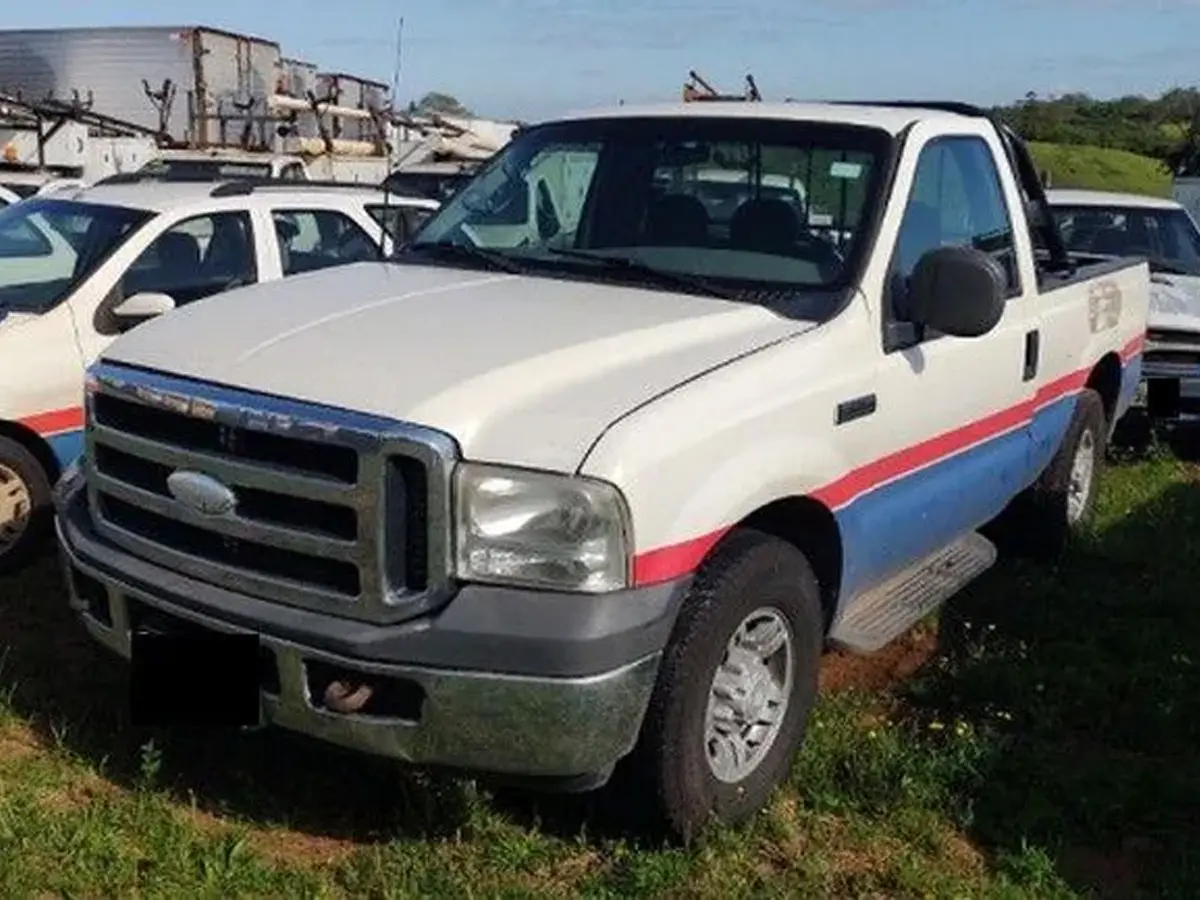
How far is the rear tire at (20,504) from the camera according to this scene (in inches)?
232

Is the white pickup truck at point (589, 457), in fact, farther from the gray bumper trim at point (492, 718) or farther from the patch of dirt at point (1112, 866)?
the patch of dirt at point (1112, 866)

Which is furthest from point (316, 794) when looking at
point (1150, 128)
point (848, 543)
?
point (1150, 128)

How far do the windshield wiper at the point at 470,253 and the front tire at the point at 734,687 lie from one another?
1334 millimetres

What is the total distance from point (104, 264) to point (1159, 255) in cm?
699

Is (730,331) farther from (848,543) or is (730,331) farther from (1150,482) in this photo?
(1150,482)

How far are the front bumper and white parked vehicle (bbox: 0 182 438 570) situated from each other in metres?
2.70

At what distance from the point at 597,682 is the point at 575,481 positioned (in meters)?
0.45

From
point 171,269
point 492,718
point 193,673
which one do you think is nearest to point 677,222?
point 492,718

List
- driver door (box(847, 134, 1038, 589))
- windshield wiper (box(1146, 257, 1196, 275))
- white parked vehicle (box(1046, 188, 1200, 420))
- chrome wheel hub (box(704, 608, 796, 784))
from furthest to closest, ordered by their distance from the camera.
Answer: windshield wiper (box(1146, 257, 1196, 275))
white parked vehicle (box(1046, 188, 1200, 420))
driver door (box(847, 134, 1038, 589))
chrome wheel hub (box(704, 608, 796, 784))

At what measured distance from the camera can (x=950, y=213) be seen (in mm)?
5125

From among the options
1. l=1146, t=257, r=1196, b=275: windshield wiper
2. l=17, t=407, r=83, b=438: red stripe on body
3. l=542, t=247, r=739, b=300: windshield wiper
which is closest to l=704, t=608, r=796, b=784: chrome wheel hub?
l=542, t=247, r=739, b=300: windshield wiper

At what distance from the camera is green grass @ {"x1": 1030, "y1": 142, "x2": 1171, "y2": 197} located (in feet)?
96.3

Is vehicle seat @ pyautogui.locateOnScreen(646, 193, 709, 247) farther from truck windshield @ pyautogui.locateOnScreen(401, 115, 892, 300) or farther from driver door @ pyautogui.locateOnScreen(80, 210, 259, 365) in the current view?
driver door @ pyautogui.locateOnScreen(80, 210, 259, 365)

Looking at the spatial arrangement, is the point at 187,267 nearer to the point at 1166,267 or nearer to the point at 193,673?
the point at 193,673
